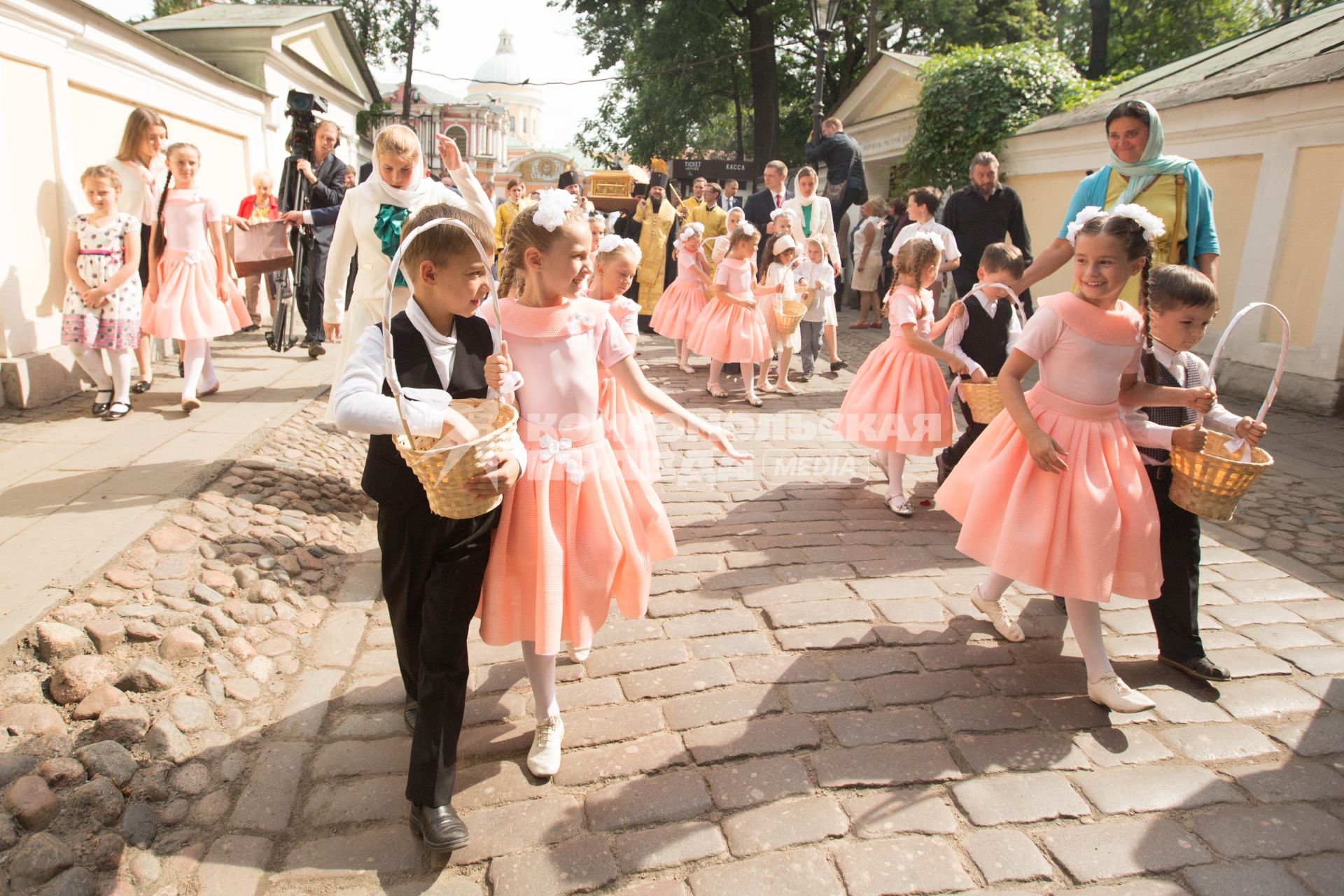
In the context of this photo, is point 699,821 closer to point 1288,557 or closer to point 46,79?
point 1288,557

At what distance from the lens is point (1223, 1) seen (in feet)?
103

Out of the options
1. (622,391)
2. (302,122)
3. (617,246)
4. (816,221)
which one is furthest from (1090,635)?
(302,122)

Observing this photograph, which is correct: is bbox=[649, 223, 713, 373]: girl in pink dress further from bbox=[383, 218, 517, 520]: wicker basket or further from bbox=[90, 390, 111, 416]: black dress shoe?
bbox=[383, 218, 517, 520]: wicker basket

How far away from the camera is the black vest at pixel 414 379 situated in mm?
2436

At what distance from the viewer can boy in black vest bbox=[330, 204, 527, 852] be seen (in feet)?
8.00

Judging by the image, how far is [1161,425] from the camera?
135 inches

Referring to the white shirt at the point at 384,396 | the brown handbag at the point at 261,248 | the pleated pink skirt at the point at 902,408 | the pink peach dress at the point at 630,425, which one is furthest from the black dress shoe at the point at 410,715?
the brown handbag at the point at 261,248

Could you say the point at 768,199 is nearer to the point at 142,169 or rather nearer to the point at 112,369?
the point at 142,169

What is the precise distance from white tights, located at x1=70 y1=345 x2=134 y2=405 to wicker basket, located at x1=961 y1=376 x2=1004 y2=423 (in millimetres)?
5472

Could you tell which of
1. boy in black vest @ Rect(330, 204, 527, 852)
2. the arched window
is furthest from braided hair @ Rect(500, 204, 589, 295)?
the arched window

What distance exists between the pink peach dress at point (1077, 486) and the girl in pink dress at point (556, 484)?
1.15 metres

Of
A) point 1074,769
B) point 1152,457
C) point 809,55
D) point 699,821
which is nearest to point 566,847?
point 699,821

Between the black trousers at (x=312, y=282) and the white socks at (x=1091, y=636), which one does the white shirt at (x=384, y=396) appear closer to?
the white socks at (x=1091, y=636)

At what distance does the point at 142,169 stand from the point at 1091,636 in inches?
269
